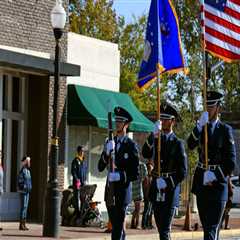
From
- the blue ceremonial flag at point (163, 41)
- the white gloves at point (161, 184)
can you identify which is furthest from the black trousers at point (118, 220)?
the blue ceremonial flag at point (163, 41)

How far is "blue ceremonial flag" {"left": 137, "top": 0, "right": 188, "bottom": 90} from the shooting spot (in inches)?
527

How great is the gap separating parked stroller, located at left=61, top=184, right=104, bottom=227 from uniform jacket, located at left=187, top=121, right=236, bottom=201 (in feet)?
34.6

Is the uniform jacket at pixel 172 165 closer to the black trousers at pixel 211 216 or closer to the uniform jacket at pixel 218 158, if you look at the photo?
the uniform jacket at pixel 218 158

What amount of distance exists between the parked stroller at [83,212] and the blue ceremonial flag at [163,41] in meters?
8.01

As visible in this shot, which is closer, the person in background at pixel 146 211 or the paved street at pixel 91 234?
the paved street at pixel 91 234

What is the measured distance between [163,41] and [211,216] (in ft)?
13.5

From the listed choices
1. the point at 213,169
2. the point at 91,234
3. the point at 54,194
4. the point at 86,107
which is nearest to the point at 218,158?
the point at 213,169

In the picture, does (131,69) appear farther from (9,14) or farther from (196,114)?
(9,14)

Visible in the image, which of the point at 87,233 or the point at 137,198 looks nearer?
the point at 87,233

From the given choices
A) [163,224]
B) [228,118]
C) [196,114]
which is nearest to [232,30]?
[163,224]

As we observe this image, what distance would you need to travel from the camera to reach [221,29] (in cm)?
1262

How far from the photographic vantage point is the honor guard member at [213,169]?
10.4 meters

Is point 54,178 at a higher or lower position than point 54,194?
higher

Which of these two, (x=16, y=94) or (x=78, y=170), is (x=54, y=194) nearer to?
(x=78, y=170)
